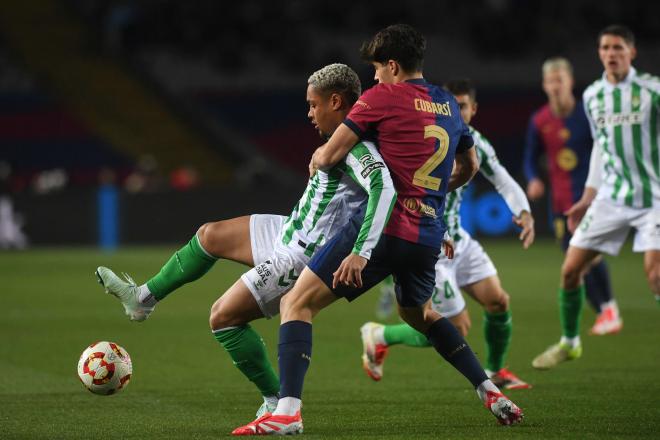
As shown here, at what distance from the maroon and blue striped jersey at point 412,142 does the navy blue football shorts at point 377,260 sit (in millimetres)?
49

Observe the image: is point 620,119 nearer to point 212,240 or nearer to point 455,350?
point 455,350

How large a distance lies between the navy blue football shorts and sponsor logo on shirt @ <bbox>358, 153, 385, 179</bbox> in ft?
0.97

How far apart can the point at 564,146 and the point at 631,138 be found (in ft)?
9.32

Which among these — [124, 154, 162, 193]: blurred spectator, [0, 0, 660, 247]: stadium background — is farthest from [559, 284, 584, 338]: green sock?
[0, 0, 660, 247]: stadium background

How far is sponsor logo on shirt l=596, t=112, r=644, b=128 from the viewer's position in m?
7.55

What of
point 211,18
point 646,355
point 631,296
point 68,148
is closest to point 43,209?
point 68,148

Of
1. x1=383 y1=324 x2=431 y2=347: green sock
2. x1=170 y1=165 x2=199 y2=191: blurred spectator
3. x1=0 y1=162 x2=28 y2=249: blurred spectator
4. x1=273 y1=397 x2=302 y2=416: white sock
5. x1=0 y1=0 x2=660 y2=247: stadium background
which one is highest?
x1=0 y1=0 x2=660 y2=247: stadium background

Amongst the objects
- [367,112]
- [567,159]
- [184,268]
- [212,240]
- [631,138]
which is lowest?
[184,268]

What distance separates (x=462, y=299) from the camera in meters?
6.88

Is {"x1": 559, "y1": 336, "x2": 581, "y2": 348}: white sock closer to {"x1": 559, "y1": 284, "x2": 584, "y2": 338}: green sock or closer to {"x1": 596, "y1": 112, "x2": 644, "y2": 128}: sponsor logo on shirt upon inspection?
{"x1": 559, "y1": 284, "x2": 584, "y2": 338}: green sock

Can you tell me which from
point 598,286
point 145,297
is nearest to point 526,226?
point 145,297

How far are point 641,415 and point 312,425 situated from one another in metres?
1.65

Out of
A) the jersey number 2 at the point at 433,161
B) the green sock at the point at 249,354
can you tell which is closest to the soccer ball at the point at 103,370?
the green sock at the point at 249,354

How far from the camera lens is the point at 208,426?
18.3ft
